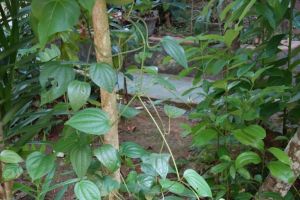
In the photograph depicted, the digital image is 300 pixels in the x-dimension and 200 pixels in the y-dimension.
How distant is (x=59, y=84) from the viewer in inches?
30.0

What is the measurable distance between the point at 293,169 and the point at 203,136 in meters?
0.27

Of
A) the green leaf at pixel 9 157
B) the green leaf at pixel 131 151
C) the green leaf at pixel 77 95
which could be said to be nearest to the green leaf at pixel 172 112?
the green leaf at pixel 131 151

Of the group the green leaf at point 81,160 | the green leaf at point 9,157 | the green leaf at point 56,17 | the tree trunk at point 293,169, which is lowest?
the tree trunk at point 293,169

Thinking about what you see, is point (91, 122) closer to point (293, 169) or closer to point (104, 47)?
point (104, 47)

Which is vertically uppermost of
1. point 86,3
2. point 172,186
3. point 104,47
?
point 86,3

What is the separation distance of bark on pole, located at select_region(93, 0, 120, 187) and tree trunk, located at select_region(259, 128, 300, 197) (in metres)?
0.52

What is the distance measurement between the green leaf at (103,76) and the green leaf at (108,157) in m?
0.12

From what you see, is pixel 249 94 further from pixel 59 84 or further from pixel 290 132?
pixel 59 84

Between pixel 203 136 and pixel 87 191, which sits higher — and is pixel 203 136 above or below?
below

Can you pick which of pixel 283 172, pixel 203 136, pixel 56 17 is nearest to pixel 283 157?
pixel 283 172

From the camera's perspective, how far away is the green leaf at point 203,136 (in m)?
1.21

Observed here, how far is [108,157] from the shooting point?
30.0 inches

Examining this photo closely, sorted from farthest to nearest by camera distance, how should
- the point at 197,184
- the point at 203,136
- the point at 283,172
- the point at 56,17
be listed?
the point at 203,136
the point at 283,172
the point at 197,184
the point at 56,17

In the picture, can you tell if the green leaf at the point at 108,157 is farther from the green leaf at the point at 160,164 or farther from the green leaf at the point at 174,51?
the green leaf at the point at 174,51
